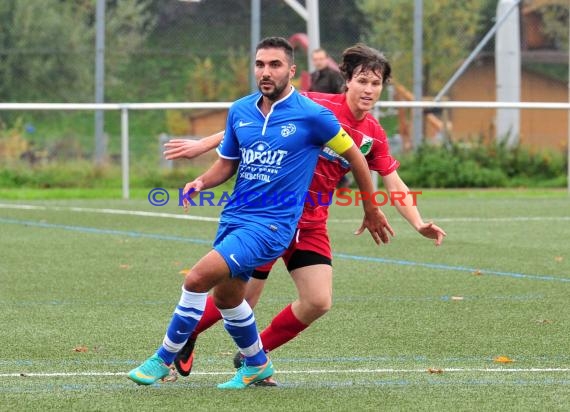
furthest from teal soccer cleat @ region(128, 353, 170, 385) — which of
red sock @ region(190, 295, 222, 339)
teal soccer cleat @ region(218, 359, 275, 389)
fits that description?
red sock @ region(190, 295, 222, 339)

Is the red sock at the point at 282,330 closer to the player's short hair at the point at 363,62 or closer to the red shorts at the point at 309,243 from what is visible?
the red shorts at the point at 309,243

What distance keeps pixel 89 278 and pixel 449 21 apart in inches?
653

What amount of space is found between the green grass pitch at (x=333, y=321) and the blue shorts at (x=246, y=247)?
645 millimetres

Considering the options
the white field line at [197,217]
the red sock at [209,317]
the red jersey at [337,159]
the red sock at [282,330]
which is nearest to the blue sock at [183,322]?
the red sock at [209,317]

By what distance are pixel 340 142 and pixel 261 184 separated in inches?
17.7

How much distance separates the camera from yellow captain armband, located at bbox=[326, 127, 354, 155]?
6285 mm

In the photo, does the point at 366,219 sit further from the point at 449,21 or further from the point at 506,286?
the point at 449,21

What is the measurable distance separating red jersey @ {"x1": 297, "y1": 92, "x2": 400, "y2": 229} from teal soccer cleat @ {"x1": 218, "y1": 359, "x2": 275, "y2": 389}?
78 centimetres

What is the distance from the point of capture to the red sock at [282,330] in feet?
22.0

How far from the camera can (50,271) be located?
10977 millimetres

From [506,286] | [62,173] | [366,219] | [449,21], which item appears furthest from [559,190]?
[366,219]

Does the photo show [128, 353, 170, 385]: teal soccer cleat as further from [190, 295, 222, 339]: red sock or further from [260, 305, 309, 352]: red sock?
[260, 305, 309, 352]: red sock

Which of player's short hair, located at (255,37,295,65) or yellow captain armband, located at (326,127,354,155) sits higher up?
player's short hair, located at (255,37,295,65)

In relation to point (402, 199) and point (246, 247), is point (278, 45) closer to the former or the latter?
point (246, 247)
